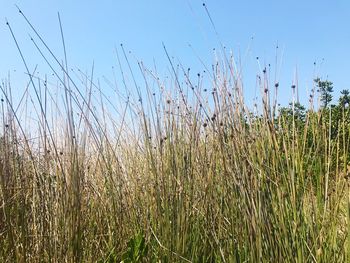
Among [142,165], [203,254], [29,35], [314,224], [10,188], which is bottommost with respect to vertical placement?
[203,254]

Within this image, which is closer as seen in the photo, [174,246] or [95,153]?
[174,246]

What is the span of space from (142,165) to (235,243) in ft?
4.06

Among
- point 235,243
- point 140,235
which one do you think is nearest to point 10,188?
point 140,235

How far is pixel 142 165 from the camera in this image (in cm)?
322

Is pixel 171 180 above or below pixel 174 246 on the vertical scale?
above

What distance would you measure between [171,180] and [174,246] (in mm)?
368

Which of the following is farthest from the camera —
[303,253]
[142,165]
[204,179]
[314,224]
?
[142,165]

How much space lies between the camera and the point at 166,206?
2439mm

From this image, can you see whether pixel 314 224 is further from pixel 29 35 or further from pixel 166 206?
pixel 29 35

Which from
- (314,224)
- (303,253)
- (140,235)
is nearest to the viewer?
(303,253)

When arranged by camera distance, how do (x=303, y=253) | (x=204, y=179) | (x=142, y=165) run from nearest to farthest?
1. (x=303, y=253)
2. (x=204, y=179)
3. (x=142, y=165)

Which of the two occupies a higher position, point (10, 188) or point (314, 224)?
point (10, 188)

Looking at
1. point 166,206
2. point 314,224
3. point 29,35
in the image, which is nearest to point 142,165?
point 166,206

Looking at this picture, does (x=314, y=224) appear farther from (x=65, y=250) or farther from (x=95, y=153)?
(x=95, y=153)
